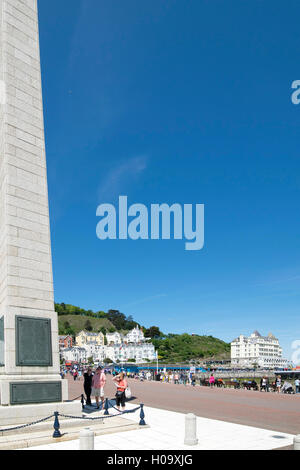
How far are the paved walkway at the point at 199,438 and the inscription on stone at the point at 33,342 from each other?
2.88m

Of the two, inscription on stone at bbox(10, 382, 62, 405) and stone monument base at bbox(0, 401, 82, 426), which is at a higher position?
inscription on stone at bbox(10, 382, 62, 405)

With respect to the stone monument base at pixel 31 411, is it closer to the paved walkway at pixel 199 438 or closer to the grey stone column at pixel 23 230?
the grey stone column at pixel 23 230

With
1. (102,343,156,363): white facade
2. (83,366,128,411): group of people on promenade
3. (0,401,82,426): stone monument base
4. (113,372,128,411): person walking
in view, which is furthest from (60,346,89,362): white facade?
(0,401,82,426): stone monument base

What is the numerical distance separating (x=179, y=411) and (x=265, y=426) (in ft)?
17.4

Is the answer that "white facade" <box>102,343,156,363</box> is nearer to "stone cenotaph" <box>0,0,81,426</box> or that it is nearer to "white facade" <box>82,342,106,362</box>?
"white facade" <box>82,342,106,362</box>

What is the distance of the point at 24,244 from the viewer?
14.1 m

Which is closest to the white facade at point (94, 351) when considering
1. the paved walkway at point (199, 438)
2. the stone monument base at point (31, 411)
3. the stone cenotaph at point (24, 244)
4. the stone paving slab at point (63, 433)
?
the paved walkway at point (199, 438)

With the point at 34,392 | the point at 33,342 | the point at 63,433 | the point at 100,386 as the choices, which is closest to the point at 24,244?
the point at 33,342

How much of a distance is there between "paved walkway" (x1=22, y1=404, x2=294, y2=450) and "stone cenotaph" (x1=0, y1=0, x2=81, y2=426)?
2123 mm

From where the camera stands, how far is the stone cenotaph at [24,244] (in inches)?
508

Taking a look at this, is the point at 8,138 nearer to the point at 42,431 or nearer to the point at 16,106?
the point at 16,106

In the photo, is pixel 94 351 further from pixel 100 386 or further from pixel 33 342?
pixel 33 342

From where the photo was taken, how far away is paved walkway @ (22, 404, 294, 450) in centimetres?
1120
